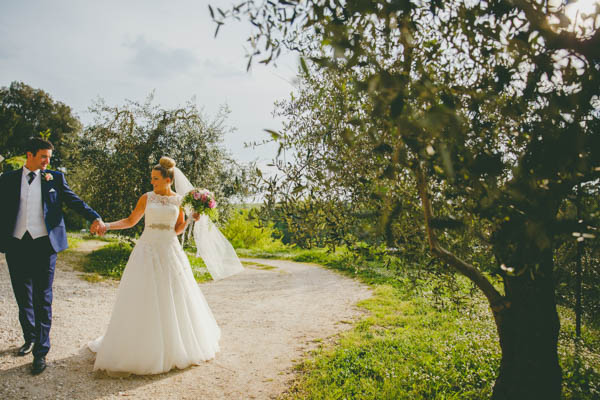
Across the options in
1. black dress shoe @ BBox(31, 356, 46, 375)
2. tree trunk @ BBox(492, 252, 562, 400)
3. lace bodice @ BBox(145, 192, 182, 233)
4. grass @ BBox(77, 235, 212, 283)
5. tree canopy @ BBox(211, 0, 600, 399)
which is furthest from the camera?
grass @ BBox(77, 235, 212, 283)

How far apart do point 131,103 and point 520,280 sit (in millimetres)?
12442

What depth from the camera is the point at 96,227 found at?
213 inches

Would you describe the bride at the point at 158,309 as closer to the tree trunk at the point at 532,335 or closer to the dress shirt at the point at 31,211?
the dress shirt at the point at 31,211

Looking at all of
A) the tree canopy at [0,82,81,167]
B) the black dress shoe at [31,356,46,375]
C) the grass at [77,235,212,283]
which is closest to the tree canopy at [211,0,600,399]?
the black dress shoe at [31,356,46,375]

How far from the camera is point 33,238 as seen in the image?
4891 millimetres

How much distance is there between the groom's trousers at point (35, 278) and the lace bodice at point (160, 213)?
1.31m

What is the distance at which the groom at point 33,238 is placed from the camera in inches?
192

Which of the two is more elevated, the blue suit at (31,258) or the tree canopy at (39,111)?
the tree canopy at (39,111)

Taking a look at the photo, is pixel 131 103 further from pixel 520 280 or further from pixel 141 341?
pixel 520 280

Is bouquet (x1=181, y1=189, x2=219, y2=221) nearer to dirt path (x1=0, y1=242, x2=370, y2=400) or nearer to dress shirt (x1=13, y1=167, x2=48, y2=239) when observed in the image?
dress shirt (x1=13, y1=167, x2=48, y2=239)

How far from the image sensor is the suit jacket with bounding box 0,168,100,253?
486 centimetres

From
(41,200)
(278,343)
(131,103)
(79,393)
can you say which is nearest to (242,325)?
(278,343)

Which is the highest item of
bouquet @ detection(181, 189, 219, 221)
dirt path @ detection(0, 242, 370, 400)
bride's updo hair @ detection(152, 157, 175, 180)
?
bride's updo hair @ detection(152, 157, 175, 180)

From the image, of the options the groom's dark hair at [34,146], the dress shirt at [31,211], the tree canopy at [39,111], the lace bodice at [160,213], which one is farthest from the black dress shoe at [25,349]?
the tree canopy at [39,111]
